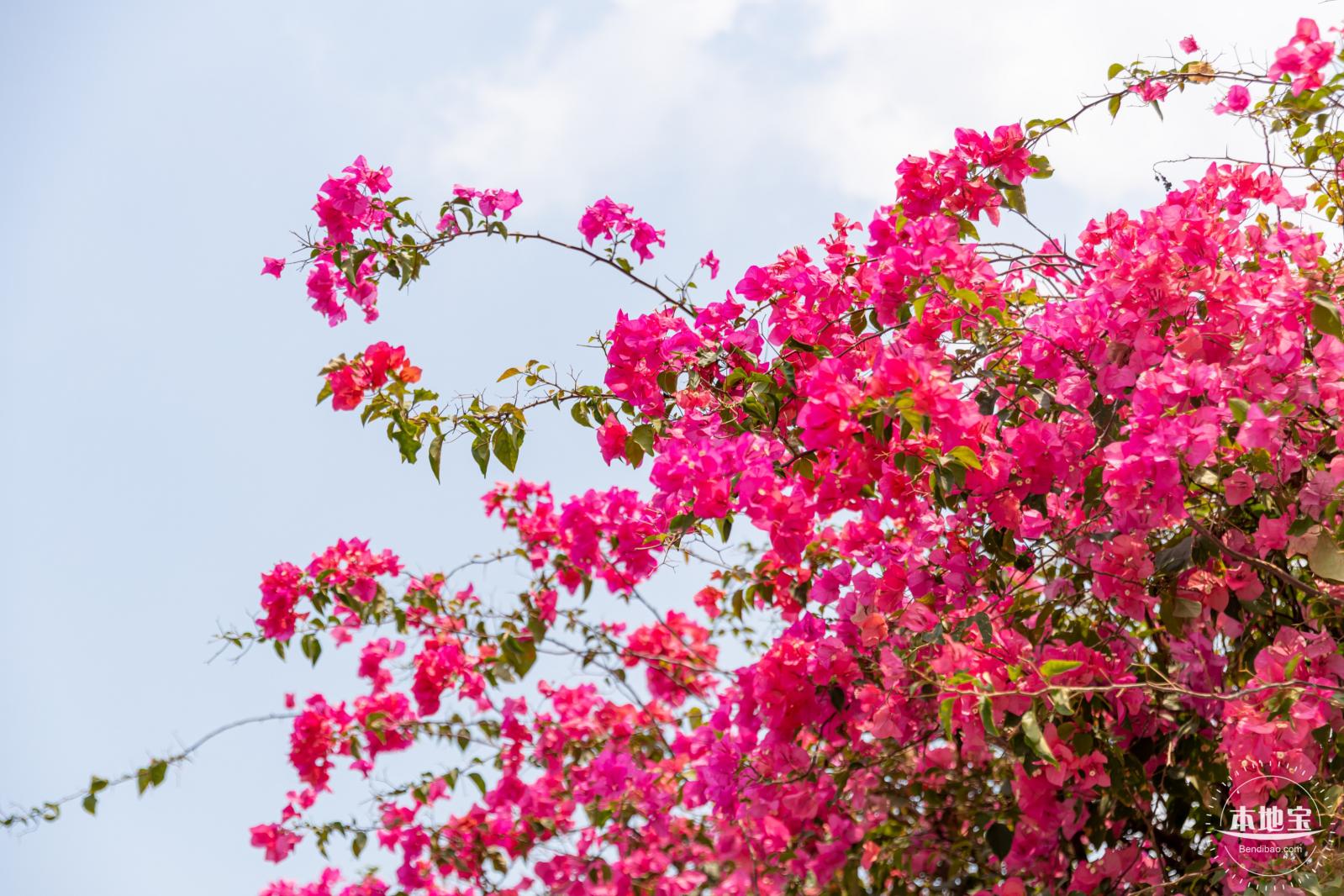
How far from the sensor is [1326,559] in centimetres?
167

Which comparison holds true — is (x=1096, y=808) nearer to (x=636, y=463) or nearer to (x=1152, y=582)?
(x=1152, y=582)

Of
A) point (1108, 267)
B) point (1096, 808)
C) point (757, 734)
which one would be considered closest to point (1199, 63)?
point (1108, 267)

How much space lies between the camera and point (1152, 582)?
1995 millimetres

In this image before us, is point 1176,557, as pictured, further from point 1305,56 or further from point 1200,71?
point 1200,71

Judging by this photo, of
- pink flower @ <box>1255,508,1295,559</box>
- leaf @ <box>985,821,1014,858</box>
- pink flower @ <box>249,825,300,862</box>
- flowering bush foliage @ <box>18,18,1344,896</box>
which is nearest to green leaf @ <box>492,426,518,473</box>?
flowering bush foliage @ <box>18,18,1344,896</box>

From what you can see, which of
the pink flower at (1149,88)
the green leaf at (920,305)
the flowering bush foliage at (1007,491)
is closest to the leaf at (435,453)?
the flowering bush foliage at (1007,491)

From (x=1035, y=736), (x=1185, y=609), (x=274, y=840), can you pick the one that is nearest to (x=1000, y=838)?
(x=1185, y=609)

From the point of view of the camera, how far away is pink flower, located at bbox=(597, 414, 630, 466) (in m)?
2.41

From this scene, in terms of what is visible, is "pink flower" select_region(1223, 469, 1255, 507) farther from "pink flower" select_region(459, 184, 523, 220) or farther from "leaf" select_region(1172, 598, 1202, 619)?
"pink flower" select_region(459, 184, 523, 220)

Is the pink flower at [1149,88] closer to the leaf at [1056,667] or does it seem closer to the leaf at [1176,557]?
the leaf at [1176,557]

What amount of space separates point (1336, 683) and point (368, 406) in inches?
74.4

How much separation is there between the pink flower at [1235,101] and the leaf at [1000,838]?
1.79 metres

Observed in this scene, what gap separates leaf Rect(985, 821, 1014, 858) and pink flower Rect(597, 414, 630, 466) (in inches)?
44.9

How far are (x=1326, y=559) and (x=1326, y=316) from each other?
0.38m
